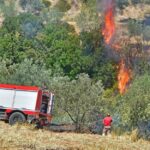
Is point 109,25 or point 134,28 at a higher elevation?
point 109,25

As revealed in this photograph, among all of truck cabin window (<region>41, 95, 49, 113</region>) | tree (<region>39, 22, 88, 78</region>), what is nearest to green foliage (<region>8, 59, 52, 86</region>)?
truck cabin window (<region>41, 95, 49, 113</region>)

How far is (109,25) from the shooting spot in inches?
5207

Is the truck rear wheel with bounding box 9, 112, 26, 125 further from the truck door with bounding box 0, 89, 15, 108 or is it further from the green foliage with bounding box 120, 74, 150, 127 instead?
the green foliage with bounding box 120, 74, 150, 127

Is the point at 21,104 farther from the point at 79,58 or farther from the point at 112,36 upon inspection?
the point at 112,36

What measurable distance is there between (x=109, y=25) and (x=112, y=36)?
184 inches

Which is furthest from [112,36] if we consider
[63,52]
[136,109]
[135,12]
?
[136,109]

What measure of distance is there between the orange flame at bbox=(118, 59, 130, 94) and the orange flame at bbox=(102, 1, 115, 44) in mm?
11206

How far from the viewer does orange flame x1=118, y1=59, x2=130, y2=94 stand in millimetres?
109812

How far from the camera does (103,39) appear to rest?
12225cm

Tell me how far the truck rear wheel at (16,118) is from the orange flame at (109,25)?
86.1 metres

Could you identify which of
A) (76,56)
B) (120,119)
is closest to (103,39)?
(76,56)

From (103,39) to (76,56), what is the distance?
14.2 m

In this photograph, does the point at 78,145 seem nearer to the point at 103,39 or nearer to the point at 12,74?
the point at 12,74

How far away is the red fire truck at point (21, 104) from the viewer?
39694 millimetres
